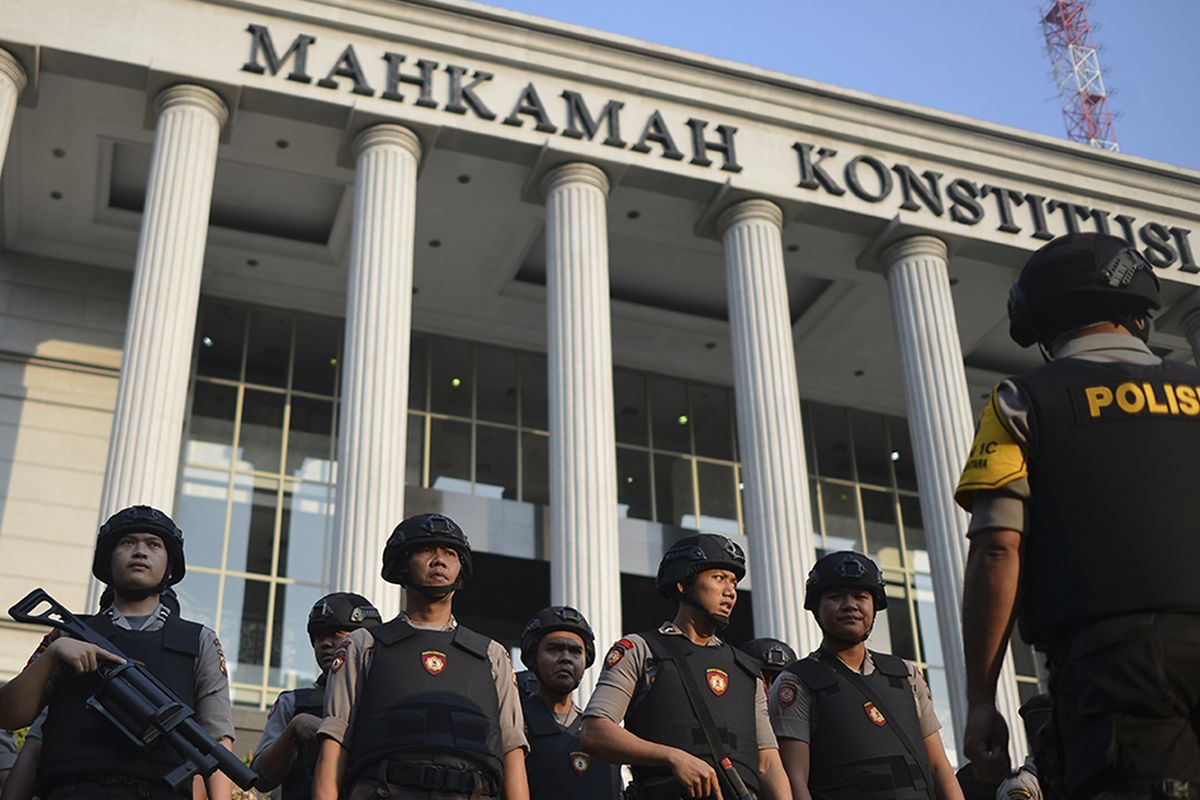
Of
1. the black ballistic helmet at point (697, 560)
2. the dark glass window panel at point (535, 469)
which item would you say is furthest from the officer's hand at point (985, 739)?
the dark glass window panel at point (535, 469)

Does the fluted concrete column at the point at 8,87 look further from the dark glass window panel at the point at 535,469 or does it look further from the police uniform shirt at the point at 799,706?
the police uniform shirt at the point at 799,706

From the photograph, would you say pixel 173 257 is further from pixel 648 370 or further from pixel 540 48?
pixel 648 370

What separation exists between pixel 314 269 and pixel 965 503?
2159 cm

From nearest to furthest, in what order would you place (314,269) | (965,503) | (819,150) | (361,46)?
(965,503) → (361,46) → (819,150) → (314,269)

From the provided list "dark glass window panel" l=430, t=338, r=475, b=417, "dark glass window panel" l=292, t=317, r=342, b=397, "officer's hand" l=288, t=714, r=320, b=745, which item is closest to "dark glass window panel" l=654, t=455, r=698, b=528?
"dark glass window panel" l=430, t=338, r=475, b=417

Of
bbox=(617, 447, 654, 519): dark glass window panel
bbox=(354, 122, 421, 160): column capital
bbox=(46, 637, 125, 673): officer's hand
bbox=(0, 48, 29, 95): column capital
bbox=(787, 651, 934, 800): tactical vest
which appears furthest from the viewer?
bbox=(617, 447, 654, 519): dark glass window panel

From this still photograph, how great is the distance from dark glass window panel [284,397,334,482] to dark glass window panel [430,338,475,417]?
2.17 meters

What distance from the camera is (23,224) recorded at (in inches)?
886

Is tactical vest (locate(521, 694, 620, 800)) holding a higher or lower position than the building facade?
lower

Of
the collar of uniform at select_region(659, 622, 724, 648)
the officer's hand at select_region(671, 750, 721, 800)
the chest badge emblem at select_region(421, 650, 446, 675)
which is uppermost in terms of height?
the collar of uniform at select_region(659, 622, 724, 648)

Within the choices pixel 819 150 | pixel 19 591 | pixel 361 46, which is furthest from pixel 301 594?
pixel 819 150

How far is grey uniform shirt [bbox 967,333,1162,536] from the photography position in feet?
10.8

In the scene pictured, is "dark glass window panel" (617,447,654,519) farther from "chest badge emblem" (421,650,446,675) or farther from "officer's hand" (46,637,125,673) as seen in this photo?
"officer's hand" (46,637,125,673)

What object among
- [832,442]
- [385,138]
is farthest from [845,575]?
[832,442]
